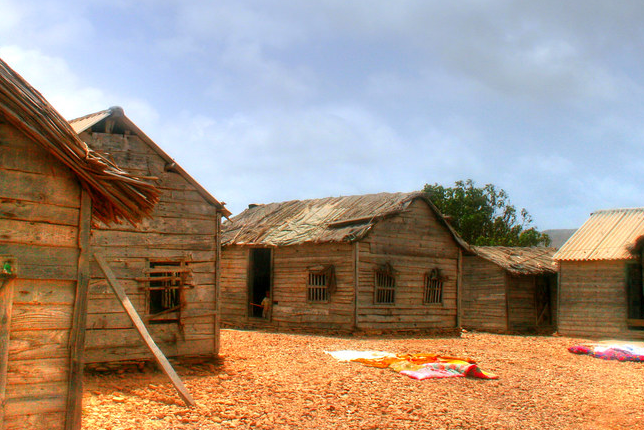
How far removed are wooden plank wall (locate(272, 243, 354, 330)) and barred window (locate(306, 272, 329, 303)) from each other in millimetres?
147

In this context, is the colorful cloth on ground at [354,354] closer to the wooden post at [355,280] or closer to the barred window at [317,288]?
the wooden post at [355,280]

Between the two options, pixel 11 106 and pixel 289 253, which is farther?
pixel 289 253

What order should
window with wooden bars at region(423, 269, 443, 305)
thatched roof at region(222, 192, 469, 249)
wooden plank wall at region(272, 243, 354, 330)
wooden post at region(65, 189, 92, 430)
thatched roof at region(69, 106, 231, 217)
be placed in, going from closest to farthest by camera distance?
1. wooden post at region(65, 189, 92, 430)
2. thatched roof at region(69, 106, 231, 217)
3. wooden plank wall at region(272, 243, 354, 330)
4. thatched roof at region(222, 192, 469, 249)
5. window with wooden bars at region(423, 269, 443, 305)

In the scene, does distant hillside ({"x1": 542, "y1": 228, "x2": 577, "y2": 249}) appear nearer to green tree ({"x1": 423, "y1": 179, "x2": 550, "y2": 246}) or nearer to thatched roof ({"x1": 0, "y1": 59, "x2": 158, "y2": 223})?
green tree ({"x1": 423, "y1": 179, "x2": 550, "y2": 246})

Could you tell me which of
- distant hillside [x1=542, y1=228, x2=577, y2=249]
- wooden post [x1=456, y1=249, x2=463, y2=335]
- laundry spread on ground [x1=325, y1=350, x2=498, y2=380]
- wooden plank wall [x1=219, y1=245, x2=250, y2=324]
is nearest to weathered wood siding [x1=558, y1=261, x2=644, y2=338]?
wooden post [x1=456, y1=249, x2=463, y2=335]

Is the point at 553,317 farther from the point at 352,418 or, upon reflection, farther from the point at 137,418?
the point at 137,418

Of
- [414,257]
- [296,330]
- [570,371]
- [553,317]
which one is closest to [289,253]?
[296,330]

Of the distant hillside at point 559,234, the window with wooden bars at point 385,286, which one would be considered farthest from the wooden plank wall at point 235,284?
the distant hillside at point 559,234

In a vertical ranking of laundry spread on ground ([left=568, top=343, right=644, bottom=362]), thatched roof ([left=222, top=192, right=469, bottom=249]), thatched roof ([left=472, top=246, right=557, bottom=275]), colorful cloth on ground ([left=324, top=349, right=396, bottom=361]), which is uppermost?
thatched roof ([left=222, top=192, right=469, bottom=249])

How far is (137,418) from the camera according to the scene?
7.94m

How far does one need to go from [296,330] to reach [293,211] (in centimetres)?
621

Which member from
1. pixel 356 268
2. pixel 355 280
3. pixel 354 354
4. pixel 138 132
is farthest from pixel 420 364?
pixel 138 132

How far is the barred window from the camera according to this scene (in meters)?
20.5

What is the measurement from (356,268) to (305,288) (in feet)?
7.73
